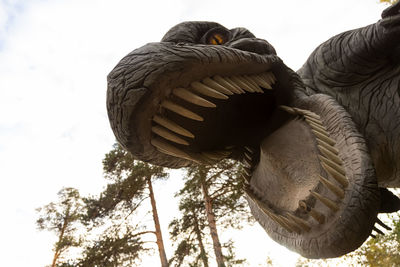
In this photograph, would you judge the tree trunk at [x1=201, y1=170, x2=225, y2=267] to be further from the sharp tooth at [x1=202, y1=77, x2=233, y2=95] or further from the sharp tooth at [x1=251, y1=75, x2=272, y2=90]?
the sharp tooth at [x1=202, y1=77, x2=233, y2=95]

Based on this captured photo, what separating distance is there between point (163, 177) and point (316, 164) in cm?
1142

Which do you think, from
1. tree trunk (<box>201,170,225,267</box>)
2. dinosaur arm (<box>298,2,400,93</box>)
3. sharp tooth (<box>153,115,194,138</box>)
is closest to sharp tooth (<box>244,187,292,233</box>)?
sharp tooth (<box>153,115,194,138</box>)

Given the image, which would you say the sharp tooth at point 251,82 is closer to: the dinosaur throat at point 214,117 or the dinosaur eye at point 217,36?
the dinosaur throat at point 214,117

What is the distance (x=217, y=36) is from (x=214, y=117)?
1.57 ft

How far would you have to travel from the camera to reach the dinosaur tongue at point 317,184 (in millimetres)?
878

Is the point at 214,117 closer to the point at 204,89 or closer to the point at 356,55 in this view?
the point at 204,89

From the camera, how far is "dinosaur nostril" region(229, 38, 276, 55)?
1.37 m

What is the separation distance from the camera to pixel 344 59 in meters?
1.31

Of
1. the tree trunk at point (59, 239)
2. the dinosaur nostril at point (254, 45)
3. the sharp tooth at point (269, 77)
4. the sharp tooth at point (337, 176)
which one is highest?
the tree trunk at point (59, 239)

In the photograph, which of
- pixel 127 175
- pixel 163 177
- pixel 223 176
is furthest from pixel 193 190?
pixel 127 175

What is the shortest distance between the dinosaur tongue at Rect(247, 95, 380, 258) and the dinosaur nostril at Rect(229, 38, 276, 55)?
12.9 inches

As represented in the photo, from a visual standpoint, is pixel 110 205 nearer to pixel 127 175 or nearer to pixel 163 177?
pixel 127 175

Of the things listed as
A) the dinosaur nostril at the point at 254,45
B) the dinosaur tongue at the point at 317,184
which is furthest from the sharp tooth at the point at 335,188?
the dinosaur nostril at the point at 254,45

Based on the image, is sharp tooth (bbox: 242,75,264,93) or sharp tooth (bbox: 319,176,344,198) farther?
sharp tooth (bbox: 242,75,264,93)
